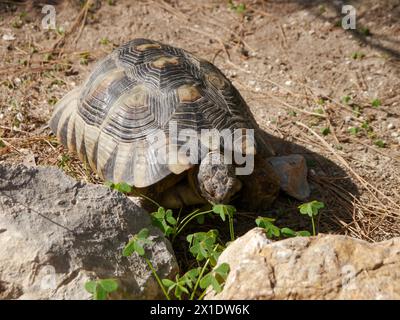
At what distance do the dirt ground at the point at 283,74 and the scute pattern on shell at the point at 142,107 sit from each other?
1.07 ft

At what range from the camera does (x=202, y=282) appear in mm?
2430

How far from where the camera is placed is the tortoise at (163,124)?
10.0 ft

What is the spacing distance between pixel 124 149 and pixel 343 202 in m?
1.32

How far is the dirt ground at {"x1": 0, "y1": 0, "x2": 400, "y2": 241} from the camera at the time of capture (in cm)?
364

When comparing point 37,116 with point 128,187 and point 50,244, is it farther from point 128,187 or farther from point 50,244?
point 50,244

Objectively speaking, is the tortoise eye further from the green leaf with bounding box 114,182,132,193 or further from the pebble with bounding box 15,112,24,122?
the pebble with bounding box 15,112,24,122

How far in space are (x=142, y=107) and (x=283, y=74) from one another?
6.25ft

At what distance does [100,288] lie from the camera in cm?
226

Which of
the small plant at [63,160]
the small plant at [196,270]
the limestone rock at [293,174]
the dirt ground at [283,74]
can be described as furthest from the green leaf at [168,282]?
the small plant at [63,160]

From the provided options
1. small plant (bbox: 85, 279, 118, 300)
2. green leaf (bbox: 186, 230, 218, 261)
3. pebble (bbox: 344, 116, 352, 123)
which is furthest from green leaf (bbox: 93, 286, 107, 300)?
pebble (bbox: 344, 116, 352, 123)

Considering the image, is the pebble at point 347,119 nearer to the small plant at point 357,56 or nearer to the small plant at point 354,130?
the small plant at point 354,130

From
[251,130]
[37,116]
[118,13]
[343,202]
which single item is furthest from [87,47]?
[343,202]

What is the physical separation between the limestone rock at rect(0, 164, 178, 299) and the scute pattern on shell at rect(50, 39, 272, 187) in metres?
0.42

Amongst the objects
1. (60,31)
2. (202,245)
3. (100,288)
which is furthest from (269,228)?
(60,31)
